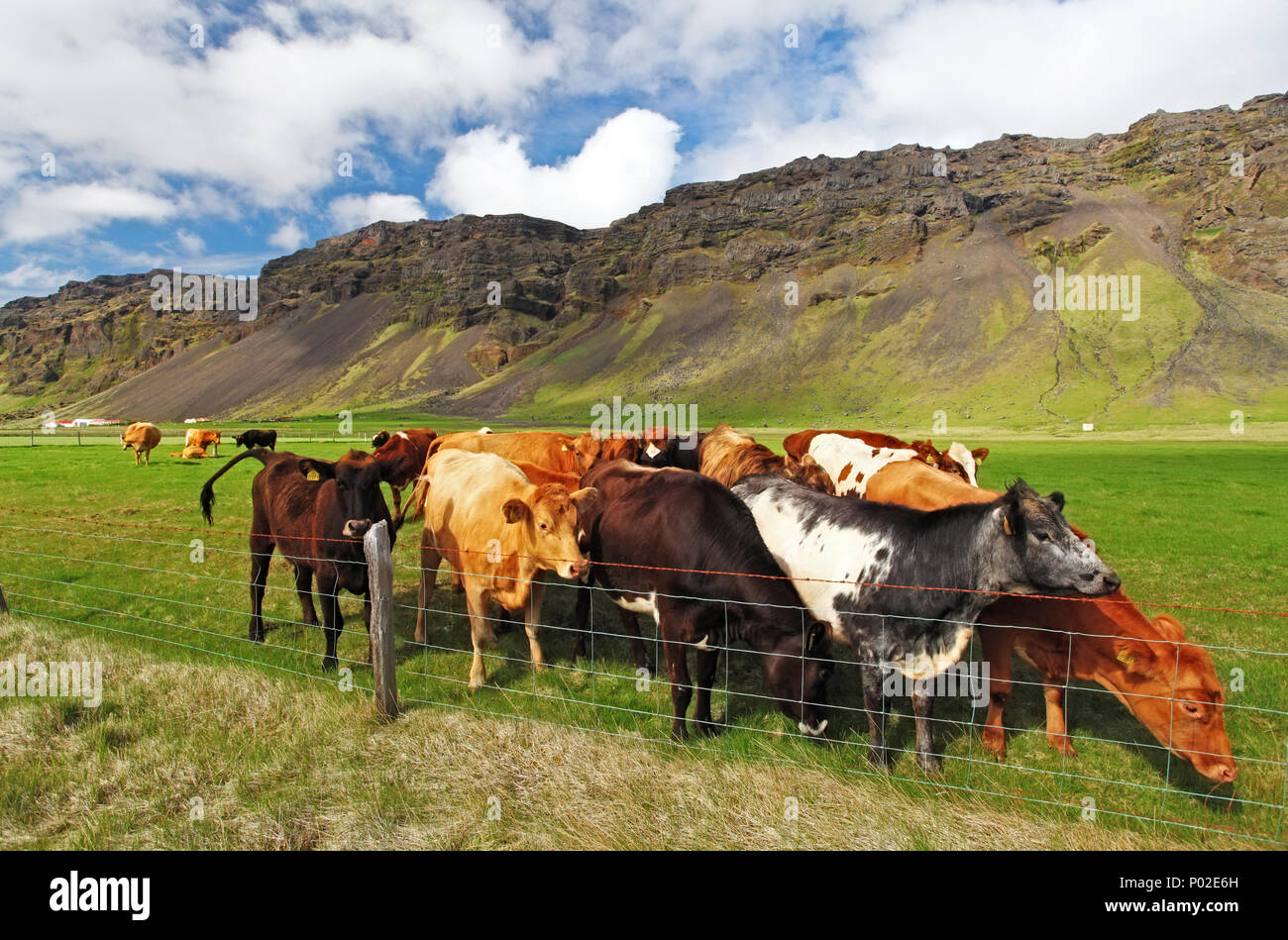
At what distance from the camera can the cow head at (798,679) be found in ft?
18.9

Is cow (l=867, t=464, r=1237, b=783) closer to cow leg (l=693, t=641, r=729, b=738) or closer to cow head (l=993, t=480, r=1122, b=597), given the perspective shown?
cow head (l=993, t=480, r=1122, b=597)

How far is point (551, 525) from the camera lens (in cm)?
720

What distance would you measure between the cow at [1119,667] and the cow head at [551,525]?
4.23 m

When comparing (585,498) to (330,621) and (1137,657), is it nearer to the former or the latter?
(330,621)

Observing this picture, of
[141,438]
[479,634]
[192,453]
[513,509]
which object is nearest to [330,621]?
[479,634]

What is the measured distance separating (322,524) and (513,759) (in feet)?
13.7

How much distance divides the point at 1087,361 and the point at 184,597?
11997 centimetres

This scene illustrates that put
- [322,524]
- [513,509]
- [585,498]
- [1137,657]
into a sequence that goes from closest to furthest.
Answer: [1137,657] < [513,509] < [322,524] < [585,498]

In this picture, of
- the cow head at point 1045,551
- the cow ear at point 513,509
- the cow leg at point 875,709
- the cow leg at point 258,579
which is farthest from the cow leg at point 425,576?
the cow head at point 1045,551

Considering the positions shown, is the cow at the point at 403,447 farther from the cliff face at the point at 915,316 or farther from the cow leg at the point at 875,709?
the cliff face at the point at 915,316

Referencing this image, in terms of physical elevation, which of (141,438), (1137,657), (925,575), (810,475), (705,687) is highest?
(141,438)

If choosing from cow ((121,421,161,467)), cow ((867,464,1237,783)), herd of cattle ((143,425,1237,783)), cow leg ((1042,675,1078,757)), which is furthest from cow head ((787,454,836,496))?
cow ((121,421,161,467))

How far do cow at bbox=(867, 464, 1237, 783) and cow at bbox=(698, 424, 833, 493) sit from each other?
3430 mm
